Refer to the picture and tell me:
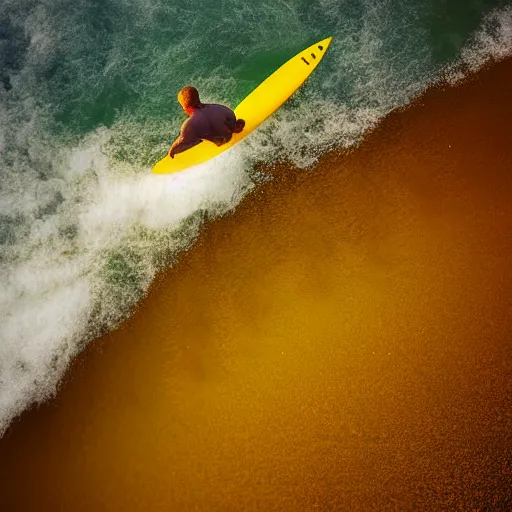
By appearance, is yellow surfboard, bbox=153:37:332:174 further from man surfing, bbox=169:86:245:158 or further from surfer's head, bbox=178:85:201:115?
surfer's head, bbox=178:85:201:115

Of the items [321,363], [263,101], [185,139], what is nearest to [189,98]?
[185,139]

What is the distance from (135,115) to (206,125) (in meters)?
1.69

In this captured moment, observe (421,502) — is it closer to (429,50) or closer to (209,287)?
(209,287)

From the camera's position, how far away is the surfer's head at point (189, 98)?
134 inches

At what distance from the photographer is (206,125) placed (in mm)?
3691

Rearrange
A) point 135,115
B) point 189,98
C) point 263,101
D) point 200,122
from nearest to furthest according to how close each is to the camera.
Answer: point 189,98 → point 200,122 → point 263,101 → point 135,115

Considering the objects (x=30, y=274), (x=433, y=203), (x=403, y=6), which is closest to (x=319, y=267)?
(x=433, y=203)

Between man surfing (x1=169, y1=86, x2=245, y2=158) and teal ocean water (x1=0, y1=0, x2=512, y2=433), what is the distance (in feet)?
1.75

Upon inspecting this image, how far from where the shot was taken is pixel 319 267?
378 cm

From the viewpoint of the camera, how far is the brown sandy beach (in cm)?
320

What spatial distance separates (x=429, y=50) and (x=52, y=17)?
17.0 ft

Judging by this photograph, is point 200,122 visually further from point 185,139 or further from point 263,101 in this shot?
point 263,101

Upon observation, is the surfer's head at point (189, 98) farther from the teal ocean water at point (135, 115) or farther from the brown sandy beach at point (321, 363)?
the brown sandy beach at point (321, 363)

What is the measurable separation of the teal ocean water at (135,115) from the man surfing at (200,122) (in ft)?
1.75
